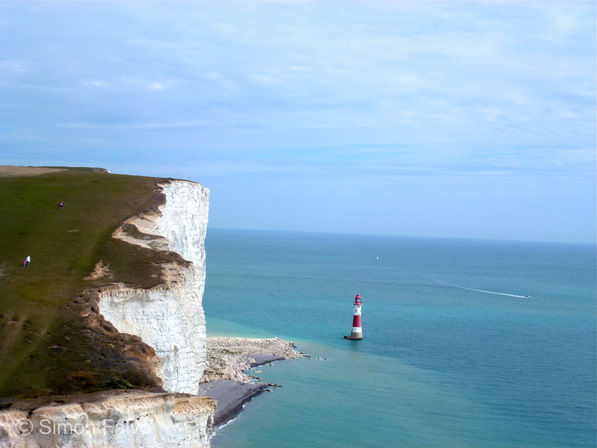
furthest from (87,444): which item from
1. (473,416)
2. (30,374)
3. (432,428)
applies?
(473,416)

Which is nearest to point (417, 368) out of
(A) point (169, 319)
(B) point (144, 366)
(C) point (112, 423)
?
(A) point (169, 319)

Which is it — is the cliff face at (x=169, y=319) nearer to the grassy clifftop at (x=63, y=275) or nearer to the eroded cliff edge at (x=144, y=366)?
the eroded cliff edge at (x=144, y=366)

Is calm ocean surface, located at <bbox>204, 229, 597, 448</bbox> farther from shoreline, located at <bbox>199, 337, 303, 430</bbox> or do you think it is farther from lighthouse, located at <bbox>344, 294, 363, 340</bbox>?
lighthouse, located at <bbox>344, 294, 363, 340</bbox>

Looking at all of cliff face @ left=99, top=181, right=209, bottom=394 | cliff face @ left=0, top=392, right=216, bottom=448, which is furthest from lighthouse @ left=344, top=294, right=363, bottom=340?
cliff face @ left=0, top=392, right=216, bottom=448

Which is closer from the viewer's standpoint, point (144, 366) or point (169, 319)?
point (144, 366)

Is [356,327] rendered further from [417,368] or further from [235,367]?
[235,367]
